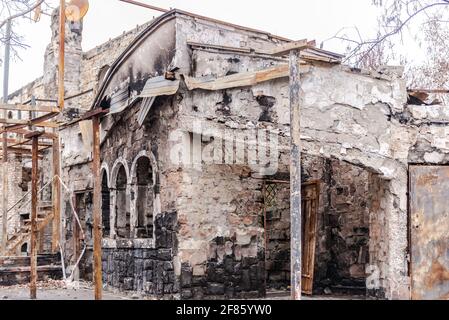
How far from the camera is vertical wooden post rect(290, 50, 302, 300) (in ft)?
22.9

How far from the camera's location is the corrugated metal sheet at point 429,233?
970 centimetres

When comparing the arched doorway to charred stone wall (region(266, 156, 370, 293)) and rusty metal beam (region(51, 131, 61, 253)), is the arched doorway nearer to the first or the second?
charred stone wall (region(266, 156, 370, 293))

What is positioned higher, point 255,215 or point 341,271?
point 255,215

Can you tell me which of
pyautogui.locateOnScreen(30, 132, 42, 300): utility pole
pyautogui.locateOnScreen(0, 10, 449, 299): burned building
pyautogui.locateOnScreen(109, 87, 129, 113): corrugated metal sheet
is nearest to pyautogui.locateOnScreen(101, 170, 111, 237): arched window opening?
pyautogui.locateOnScreen(0, 10, 449, 299): burned building

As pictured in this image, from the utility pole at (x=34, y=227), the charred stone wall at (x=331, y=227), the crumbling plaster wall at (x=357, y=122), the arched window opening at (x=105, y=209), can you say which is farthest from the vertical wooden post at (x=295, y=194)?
the arched window opening at (x=105, y=209)

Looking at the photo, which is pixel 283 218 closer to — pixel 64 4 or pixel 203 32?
pixel 203 32

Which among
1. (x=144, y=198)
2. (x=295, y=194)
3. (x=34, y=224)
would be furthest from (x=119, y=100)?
(x=295, y=194)

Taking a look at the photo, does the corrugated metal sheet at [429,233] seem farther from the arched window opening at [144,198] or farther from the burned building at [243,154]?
the arched window opening at [144,198]

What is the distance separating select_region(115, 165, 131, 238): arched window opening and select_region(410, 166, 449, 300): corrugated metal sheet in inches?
203

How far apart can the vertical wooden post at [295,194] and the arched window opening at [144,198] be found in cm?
467

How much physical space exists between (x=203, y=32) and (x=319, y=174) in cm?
363

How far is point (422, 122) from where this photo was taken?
1010 centimetres
